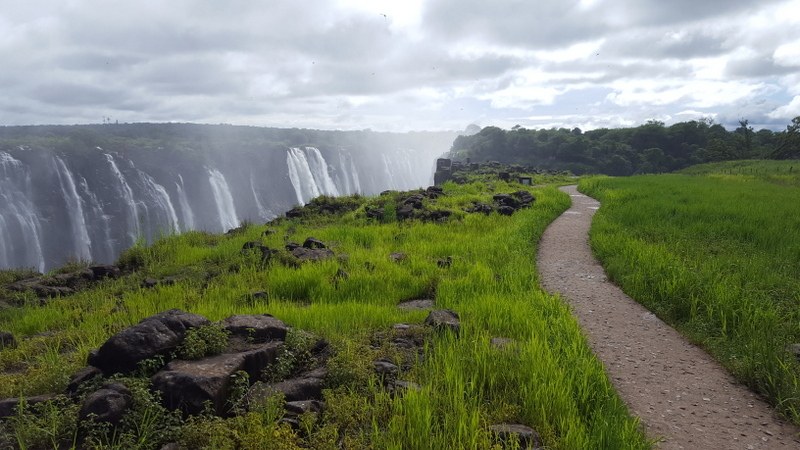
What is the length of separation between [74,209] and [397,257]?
65.0 m

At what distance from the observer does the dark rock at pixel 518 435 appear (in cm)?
346

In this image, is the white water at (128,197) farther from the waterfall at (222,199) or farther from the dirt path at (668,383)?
the dirt path at (668,383)

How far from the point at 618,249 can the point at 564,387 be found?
22.8 ft

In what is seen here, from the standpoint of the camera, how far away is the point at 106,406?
3523 millimetres

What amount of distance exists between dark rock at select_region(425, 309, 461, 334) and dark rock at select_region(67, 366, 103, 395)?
3638 millimetres

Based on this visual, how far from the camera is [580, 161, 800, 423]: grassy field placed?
509 centimetres

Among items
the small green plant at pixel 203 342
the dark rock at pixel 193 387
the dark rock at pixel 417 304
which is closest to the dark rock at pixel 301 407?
the dark rock at pixel 193 387

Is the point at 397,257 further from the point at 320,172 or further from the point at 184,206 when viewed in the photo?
the point at 320,172

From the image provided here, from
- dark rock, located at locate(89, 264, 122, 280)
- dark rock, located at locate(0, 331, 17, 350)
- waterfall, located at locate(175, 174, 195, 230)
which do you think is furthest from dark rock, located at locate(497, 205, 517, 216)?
waterfall, located at locate(175, 174, 195, 230)

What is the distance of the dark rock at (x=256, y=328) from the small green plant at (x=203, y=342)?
286mm

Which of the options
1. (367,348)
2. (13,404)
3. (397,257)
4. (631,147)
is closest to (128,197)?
(397,257)

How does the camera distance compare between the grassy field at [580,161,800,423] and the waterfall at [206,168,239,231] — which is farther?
the waterfall at [206,168,239,231]

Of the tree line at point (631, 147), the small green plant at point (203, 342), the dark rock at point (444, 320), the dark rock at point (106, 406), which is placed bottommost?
the dark rock at point (444, 320)

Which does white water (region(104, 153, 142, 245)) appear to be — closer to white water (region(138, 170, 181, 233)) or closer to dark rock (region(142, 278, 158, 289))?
white water (region(138, 170, 181, 233))
